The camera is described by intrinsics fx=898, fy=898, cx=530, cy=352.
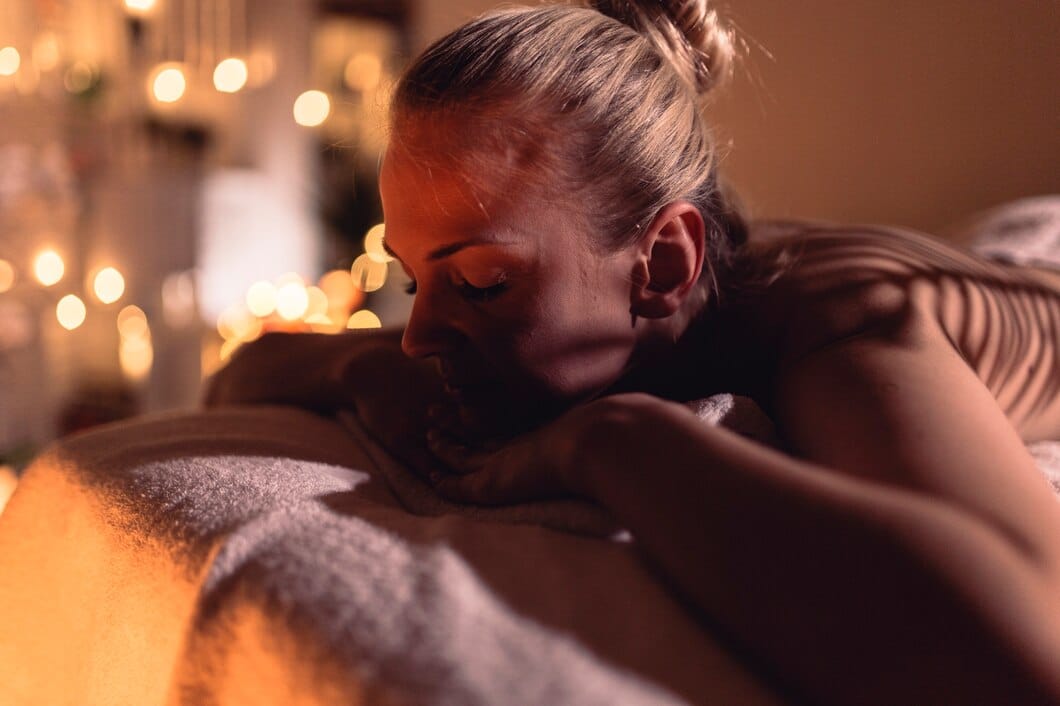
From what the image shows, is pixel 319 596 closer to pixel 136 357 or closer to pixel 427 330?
pixel 427 330

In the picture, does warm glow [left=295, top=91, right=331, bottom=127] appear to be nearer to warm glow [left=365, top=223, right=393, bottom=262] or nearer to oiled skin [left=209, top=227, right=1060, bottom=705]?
warm glow [left=365, top=223, right=393, bottom=262]

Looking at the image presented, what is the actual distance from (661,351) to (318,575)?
442 millimetres

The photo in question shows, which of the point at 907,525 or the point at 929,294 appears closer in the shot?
the point at 907,525

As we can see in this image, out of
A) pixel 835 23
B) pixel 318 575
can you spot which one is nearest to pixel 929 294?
pixel 318 575

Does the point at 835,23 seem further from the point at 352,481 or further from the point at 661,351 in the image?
the point at 352,481

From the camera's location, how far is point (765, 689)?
0.45m

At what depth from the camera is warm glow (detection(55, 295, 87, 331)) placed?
2732 millimetres

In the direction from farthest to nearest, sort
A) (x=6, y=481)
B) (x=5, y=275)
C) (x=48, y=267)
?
(x=48, y=267) → (x=5, y=275) → (x=6, y=481)

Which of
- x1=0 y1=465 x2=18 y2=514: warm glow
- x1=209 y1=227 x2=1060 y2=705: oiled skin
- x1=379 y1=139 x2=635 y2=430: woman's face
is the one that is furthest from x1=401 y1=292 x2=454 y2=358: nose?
x1=0 y1=465 x2=18 y2=514: warm glow

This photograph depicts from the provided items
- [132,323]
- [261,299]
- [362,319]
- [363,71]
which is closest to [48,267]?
[132,323]

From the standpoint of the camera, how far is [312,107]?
314cm

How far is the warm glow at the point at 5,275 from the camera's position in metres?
2.45

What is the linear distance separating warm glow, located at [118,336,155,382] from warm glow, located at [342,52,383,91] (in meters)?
1.16

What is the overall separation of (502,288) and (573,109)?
16 centimetres
